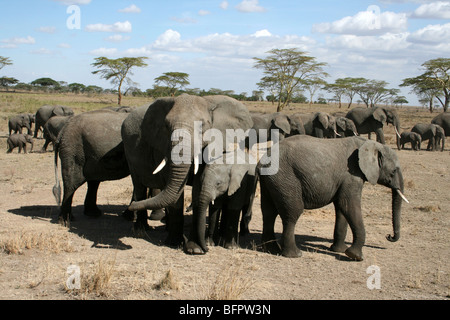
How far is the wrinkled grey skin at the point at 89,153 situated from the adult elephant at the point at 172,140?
84 cm

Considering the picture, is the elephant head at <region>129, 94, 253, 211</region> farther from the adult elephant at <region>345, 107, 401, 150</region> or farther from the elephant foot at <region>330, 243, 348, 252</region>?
the adult elephant at <region>345, 107, 401, 150</region>

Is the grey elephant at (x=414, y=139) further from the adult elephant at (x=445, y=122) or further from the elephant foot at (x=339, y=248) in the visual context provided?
the elephant foot at (x=339, y=248)

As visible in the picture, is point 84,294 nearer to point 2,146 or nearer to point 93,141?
point 93,141

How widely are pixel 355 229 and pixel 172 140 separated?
310 centimetres

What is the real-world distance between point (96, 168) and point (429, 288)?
6.13 meters

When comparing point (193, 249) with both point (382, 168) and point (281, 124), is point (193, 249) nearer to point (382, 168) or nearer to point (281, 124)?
point (382, 168)

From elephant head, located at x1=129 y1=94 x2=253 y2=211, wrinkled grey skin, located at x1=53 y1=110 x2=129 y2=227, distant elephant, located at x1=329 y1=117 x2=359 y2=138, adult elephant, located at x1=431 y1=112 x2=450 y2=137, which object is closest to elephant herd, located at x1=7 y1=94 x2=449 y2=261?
elephant head, located at x1=129 y1=94 x2=253 y2=211

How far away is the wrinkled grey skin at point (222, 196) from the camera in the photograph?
7.46 metres

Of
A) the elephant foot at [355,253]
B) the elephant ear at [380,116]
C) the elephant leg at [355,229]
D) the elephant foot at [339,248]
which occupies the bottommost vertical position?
the elephant foot at [339,248]

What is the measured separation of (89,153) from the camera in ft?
30.5

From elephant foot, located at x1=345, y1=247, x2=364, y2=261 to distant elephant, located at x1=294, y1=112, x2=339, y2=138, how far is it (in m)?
16.1

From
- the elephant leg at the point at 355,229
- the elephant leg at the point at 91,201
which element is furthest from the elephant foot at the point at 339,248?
the elephant leg at the point at 91,201

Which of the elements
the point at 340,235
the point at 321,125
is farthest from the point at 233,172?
the point at 321,125

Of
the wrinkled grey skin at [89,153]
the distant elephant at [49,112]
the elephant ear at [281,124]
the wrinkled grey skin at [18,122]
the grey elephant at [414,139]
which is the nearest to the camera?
the wrinkled grey skin at [89,153]
